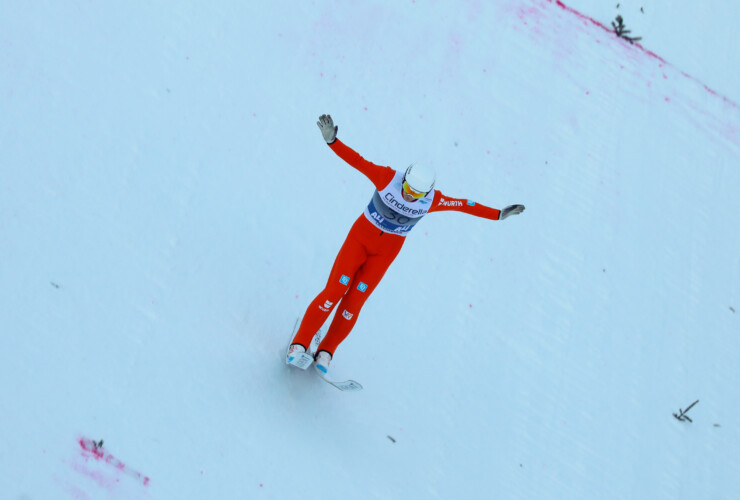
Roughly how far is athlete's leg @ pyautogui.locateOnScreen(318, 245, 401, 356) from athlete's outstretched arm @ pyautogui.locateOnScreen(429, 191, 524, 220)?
0.36 m

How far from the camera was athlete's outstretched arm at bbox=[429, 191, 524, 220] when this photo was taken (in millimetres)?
3953

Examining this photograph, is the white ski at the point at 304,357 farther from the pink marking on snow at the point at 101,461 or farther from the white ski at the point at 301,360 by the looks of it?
the pink marking on snow at the point at 101,461

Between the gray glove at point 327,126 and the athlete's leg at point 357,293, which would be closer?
the gray glove at point 327,126

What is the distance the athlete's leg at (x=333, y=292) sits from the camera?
3879 millimetres

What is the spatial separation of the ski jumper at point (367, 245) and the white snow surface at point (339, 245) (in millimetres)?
458

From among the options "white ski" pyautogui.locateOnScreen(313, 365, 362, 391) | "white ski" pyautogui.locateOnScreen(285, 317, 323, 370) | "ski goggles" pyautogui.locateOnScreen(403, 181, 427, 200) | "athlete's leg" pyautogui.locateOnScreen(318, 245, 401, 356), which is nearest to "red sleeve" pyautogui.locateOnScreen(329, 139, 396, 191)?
"ski goggles" pyautogui.locateOnScreen(403, 181, 427, 200)

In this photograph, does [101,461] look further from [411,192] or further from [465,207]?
[465,207]

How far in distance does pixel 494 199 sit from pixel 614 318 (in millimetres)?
1376

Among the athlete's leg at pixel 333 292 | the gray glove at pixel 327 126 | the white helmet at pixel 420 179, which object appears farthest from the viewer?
the athlete's leg at pixel 333 292

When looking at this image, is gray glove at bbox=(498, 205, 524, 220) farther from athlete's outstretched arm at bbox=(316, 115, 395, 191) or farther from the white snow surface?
the white snow surface

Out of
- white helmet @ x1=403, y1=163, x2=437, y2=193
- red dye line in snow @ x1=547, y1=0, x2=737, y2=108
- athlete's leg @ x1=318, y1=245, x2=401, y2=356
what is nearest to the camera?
white helmet @ x1=403, y1=163, x2=437, y2=193

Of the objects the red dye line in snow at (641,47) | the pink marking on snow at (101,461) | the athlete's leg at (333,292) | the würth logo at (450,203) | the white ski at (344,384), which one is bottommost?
the pink marking on snow at (101,461)

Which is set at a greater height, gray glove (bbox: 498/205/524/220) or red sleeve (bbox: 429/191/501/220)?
gray glove (bbox: 498/205/524/220)

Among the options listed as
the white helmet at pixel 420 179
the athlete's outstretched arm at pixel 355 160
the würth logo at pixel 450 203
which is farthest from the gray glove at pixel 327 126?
the würth logo at pixel 450 203
